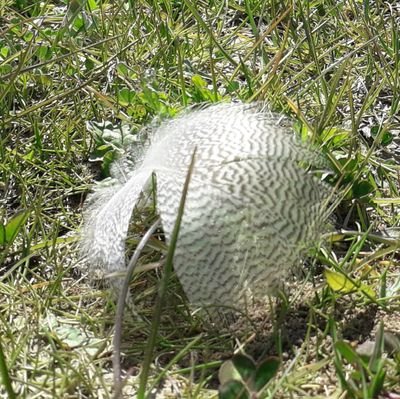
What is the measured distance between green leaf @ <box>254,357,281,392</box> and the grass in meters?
0.01

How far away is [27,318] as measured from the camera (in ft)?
4.83

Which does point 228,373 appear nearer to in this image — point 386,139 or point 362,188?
point 362,188

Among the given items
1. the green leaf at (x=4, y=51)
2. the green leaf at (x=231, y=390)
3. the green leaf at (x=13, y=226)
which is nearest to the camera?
the green leaf at (x=231, y=390)

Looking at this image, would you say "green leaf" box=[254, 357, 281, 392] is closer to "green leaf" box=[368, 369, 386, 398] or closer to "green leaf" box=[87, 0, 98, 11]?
"green leaf" box=[368, 369, 386, 398]

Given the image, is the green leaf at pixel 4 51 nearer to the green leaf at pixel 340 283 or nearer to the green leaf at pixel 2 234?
the green leaf at pixel 2 234

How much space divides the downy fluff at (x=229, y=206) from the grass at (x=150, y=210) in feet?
0.22

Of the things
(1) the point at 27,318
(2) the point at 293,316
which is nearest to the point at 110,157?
(1) the point at 27,318

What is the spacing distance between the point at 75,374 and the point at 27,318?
0.20 m

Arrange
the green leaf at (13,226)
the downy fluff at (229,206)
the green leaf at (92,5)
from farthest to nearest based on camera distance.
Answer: the green leaf at (92,5) → the green leaf at (13,226) → the downy fluff at (229,206)

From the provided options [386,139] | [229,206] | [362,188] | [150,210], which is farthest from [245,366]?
[386,139]

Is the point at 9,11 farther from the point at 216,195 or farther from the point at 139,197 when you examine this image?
the point at 216,195

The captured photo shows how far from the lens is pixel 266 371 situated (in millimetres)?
1219

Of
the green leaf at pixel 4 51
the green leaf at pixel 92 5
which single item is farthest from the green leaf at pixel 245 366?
the green leaf at pixel 92 5

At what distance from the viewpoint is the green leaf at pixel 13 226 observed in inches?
62.6
